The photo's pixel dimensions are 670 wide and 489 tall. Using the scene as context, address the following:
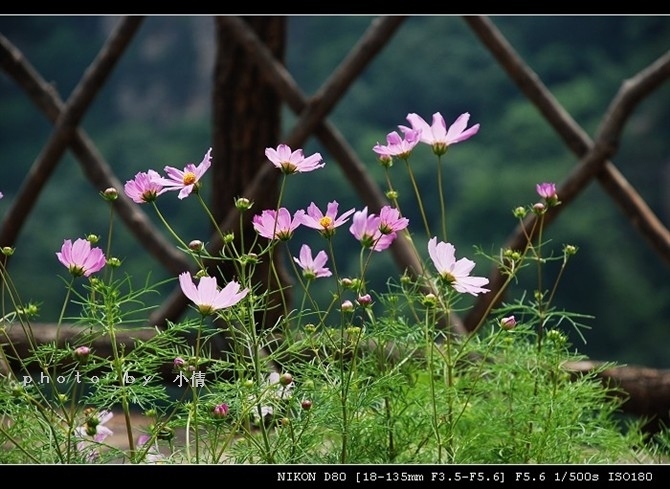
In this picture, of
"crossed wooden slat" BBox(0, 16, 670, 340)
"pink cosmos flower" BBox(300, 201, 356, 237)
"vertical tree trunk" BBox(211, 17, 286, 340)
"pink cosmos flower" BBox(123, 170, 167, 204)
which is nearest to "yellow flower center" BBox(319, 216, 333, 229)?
"pink cosmos flower" BBox(300, 201, 356, 237)

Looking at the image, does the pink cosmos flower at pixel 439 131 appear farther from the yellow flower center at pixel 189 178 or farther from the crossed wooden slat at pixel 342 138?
the crossed wooden slat at pixel 342 138

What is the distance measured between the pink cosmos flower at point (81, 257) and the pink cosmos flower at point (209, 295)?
67mm

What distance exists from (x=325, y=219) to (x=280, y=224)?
3 cm

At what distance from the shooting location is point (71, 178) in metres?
5.36

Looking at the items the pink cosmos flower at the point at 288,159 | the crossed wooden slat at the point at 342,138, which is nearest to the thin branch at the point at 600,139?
the crossed wooden slat at the point at 342,138

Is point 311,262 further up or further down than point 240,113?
further down

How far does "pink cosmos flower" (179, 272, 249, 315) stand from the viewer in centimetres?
55

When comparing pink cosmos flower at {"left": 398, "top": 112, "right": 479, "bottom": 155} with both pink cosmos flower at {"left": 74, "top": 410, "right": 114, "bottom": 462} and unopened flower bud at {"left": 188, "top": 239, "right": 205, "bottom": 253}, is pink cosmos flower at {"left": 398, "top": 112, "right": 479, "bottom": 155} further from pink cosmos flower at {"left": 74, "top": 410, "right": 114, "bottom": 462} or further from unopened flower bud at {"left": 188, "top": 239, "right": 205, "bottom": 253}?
pink cosmos flower at {"left": 74, "top": 410, "right": 114, "bottom": 462}

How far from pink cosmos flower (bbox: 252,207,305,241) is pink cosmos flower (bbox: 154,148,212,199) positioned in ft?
0.16

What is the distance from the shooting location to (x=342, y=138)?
1.54 metres

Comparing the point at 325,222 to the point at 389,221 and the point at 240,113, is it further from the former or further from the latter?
the point at 240,113

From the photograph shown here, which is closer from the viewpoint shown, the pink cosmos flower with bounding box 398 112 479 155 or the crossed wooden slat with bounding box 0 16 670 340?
the pink cosmos flower with bounding box 398 112 479 155

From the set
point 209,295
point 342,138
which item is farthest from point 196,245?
point 342,138
